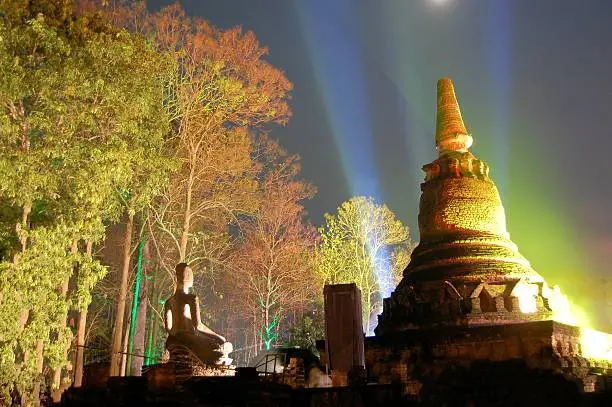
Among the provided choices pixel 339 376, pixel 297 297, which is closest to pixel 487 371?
pixel 339 376

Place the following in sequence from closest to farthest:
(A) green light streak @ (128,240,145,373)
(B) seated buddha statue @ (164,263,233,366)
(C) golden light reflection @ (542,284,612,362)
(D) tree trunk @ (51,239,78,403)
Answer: (B) seated buddha statue @ (164,263,233,366), (D) tree trunk @ (51,239,78,403), (C) golden light reflection @ (542,284,612,362), (A) green light streak @ (128,240,145,373)

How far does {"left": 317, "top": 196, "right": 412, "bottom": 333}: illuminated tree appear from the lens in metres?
29.0

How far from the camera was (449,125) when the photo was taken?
18.9 metres

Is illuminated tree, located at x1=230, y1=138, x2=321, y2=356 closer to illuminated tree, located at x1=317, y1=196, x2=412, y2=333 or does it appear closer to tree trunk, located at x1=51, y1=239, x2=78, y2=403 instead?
illuminated tree, located at x1=317, y1=196, x2=412, y2=333

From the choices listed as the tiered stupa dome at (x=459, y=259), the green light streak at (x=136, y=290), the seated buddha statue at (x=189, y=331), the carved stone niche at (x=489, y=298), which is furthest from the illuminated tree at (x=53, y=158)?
the carved stone niche at (x=489, y=298)

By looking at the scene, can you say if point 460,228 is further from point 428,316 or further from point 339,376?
point 339,376

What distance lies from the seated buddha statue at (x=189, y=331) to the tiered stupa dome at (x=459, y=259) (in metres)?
4.91

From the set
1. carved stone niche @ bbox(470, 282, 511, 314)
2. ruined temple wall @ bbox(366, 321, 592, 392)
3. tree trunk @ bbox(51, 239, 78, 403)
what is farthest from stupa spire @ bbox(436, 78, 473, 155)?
tree trunk @ bbox(51, 239, 78, 403)

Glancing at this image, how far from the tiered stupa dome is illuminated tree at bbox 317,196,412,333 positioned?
1116cm

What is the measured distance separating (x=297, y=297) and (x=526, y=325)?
16602mm

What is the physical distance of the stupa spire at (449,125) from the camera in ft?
60.9

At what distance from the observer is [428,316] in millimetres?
14664

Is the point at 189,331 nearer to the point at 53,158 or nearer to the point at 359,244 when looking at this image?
the point at 53,158

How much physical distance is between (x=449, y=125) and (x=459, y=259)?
204 inches
